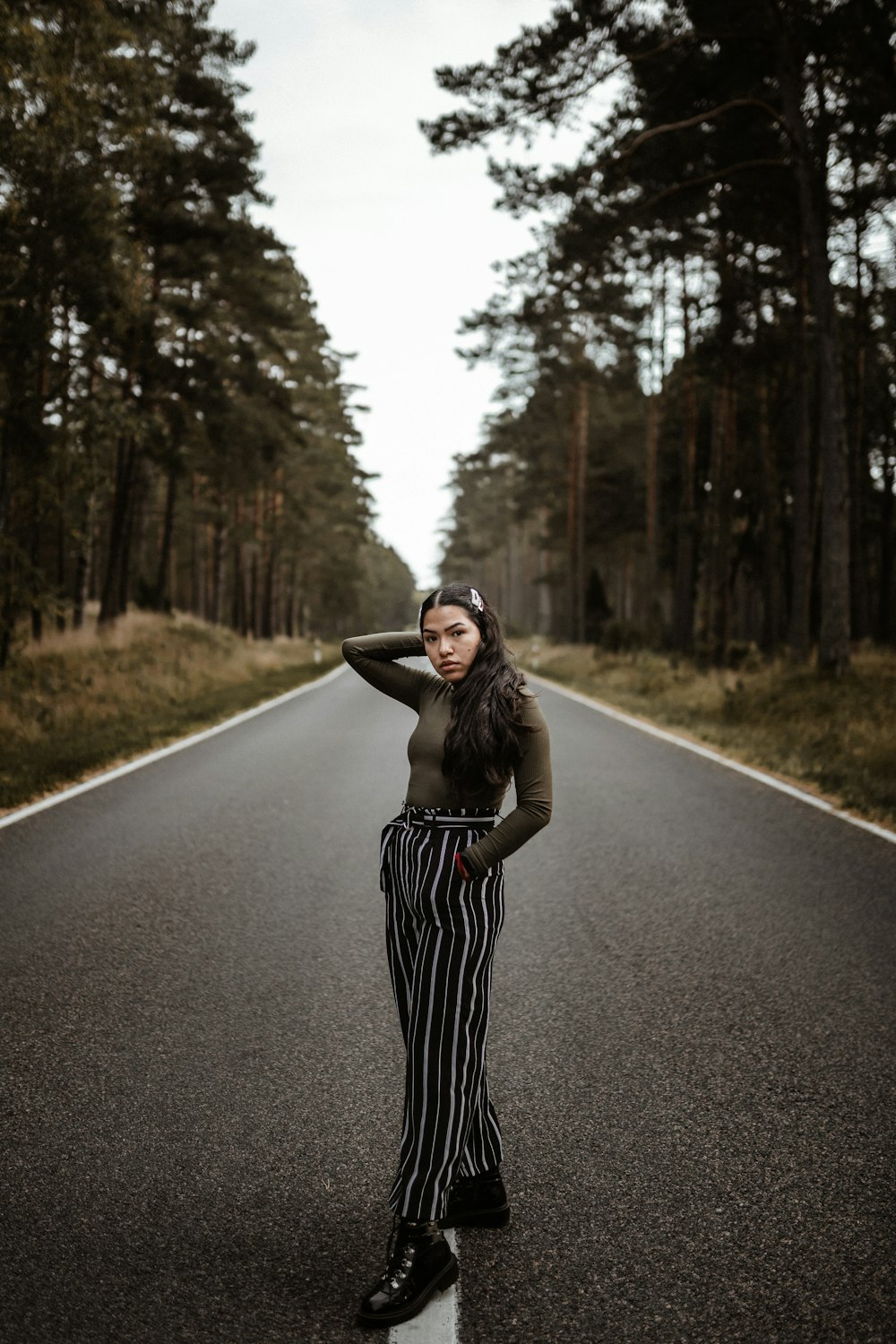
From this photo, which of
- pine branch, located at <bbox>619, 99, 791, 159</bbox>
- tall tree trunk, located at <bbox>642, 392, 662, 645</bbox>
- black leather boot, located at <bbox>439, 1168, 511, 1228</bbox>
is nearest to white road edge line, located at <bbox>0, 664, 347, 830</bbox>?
black leather boot, located at <bbox>439, 1168, 511, 1228</bbox>

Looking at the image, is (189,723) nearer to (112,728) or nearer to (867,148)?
(112,728)

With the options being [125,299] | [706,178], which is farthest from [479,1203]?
[125,299]

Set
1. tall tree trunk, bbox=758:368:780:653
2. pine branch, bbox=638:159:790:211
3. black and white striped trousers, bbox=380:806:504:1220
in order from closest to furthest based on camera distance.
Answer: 1. black and white striped trousers, bbox=380:806:504:1220
2. pine branch, bbox=638:159:790:211
3. tall tree trunk, bbox=758:368:780:653

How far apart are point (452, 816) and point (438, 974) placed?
0.44 metres

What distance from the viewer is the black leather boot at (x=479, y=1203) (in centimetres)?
323

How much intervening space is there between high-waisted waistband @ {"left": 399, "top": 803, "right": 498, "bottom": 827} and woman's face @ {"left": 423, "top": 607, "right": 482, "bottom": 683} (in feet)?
1.21

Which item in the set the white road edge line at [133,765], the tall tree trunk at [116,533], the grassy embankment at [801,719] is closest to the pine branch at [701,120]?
the grassy embankment at [801,719]

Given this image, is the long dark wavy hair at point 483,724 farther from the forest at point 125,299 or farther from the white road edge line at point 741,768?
the forest at point 125,299

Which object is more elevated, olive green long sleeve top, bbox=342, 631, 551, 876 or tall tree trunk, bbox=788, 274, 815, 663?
tall tree trunk, bbox=788, 274, 815, 663

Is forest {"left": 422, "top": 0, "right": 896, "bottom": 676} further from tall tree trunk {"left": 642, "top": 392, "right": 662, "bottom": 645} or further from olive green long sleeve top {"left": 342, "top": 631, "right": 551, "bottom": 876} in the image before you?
olive green long sleeve top {"left": 342, "top": 631, "right": 551, "bottom": 876}

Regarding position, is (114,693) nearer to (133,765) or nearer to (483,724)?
(133,765)

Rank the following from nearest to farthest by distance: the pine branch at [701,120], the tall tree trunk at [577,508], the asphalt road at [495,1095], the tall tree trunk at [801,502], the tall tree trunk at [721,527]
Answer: the asphalt road at [495,1095]
the pine branch at [701,120]
the tall tree trunk at [801,502]
the tall tree trunk at [721,527]
the tall tree trunk at [577,508]

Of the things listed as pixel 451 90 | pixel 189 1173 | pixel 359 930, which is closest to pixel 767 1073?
pixel 189 1173

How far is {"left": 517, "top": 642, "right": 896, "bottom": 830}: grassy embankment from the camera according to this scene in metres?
11.7
